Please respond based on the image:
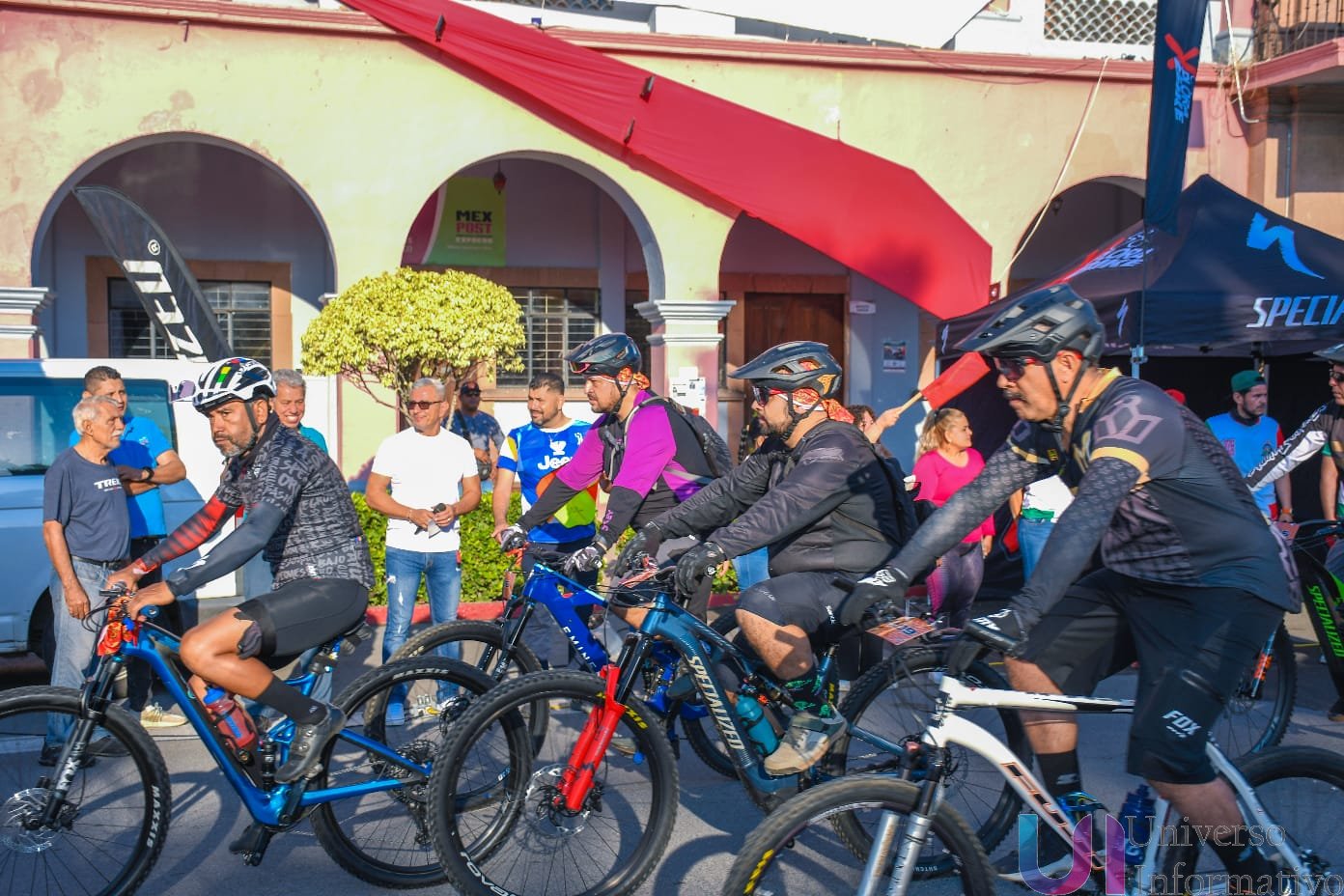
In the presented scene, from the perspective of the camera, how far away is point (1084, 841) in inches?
139

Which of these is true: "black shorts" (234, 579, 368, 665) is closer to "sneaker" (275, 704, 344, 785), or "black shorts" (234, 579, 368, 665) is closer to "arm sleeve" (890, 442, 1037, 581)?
"sneaker" (275, 704, 344, 785)

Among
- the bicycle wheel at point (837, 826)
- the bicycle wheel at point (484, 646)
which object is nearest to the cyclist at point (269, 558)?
the bicycle wheel at point (484, 646)

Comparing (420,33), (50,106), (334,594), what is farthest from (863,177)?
(334,594)

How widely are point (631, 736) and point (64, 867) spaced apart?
72.5 inches

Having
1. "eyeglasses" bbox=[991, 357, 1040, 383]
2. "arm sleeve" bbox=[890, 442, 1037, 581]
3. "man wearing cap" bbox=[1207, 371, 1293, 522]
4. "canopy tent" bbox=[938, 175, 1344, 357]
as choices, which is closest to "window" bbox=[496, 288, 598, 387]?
"canopy tent" bbox=[938, 175, 1344, 357]

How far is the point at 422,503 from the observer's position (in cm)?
675

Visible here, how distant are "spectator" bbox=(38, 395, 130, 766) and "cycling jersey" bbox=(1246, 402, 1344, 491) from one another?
18.9ft

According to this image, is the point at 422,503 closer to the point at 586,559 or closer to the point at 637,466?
the point at 637,466

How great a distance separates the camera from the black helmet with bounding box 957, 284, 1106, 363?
3447 millimetres

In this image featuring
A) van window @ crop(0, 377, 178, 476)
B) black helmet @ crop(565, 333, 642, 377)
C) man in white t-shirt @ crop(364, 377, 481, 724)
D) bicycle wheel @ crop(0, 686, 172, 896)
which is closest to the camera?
bicycle wheel @ crop(0, 686, 172, 896)

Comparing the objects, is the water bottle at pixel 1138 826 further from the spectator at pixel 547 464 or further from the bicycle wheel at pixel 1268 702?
the spectator at pixel 547 464

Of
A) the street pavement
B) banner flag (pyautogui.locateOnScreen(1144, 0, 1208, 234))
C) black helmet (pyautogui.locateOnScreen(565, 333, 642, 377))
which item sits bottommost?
the street pavement


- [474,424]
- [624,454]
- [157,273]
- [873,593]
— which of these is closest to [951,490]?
[624,454]

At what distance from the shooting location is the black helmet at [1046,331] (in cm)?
345
